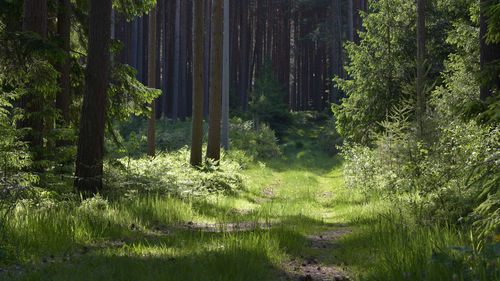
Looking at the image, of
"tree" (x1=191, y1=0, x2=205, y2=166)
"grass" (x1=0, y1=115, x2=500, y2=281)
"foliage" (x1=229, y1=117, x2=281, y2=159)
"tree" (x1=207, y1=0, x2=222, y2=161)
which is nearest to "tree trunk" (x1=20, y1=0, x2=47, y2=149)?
"grass" (x1=0, y1=115, x2=500, y2=281)

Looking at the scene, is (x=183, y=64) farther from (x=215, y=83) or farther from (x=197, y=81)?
(x=197, y=81)

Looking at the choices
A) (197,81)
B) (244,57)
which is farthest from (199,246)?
(244,57)

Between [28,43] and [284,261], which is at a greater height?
[28,43]

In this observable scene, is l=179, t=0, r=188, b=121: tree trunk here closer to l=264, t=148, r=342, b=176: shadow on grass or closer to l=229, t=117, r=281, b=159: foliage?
l=229, t=117, r=281, b=159: foliage

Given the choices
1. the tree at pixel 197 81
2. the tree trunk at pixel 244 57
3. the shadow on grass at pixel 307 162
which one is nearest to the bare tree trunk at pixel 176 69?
the tree trunk at pixel 244 57

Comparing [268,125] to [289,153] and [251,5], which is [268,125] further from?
[251,5]

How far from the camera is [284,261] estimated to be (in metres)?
4.90

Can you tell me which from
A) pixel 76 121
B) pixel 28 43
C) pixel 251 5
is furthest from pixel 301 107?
pixel 28 43

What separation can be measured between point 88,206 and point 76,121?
17.1 feet

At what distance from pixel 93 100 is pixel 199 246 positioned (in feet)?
16.6

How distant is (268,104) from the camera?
111ft

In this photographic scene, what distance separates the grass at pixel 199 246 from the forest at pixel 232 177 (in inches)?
1.2

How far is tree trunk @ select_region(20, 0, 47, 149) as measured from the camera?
8367mm

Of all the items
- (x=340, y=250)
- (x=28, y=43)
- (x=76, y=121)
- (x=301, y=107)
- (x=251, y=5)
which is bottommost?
(x=340, y=250)
